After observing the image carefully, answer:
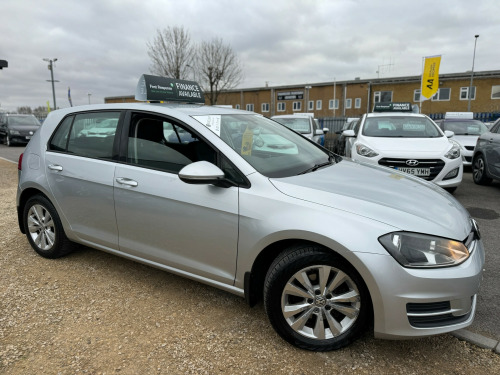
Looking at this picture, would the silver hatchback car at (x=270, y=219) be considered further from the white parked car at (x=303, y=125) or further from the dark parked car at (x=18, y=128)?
the dark parked car at (x=18, y=128)

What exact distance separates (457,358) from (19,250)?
4.36m

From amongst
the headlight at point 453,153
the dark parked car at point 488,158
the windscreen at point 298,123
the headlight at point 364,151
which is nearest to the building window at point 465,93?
the windscreen at point 298,123

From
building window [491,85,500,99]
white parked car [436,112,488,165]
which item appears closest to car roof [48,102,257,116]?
white parked car [436,112,488,165]

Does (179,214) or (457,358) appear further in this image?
(179,214)

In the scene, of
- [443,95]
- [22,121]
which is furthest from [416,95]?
[22,121]

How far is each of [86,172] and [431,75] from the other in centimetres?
1670

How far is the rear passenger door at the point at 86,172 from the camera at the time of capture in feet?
10.1

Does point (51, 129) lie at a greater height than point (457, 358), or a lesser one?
greater

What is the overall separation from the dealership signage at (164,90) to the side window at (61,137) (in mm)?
719

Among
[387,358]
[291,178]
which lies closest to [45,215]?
[291,178]

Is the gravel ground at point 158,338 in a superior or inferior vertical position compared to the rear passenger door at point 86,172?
inferior

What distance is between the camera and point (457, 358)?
226 centimetres

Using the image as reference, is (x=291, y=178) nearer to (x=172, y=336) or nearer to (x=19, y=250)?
(x=172, y=336)

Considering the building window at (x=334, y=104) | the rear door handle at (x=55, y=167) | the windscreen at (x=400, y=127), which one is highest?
the building window at (x=334, y=104)
